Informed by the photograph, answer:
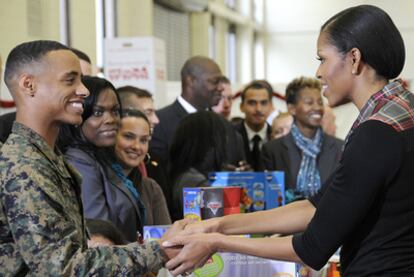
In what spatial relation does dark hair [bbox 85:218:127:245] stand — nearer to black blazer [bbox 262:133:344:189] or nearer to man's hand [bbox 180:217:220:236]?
man's hand [bbox 180:217:220:236]

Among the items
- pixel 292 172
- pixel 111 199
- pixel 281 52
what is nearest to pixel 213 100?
pixel 292 172

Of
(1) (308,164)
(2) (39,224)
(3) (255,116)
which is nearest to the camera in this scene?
(2) (39,224)

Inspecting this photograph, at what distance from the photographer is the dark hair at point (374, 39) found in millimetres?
1992

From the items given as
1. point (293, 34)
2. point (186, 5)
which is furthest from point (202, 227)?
point (293, 34)

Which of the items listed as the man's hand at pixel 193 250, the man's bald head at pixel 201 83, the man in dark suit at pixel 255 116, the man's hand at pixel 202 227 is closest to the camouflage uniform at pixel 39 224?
the man's hand at pixel 193 250

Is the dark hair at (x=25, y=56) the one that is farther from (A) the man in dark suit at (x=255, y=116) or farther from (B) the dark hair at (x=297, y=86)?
(A) the man in dark suit at (x=255, y=116)

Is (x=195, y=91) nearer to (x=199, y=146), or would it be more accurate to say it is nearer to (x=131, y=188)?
(x=199, y=146)

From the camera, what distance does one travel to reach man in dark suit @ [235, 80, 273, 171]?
18.8 feet

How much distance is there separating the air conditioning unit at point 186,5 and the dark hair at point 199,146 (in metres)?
7.18

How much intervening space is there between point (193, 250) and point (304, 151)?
7.86 feet

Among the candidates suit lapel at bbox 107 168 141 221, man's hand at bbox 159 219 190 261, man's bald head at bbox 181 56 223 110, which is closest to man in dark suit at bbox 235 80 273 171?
man's bald head at bbox 181 56 223 110

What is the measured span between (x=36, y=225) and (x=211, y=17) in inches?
459

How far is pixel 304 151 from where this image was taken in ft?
15.1

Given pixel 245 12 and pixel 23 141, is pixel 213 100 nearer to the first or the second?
pixel 23 141
